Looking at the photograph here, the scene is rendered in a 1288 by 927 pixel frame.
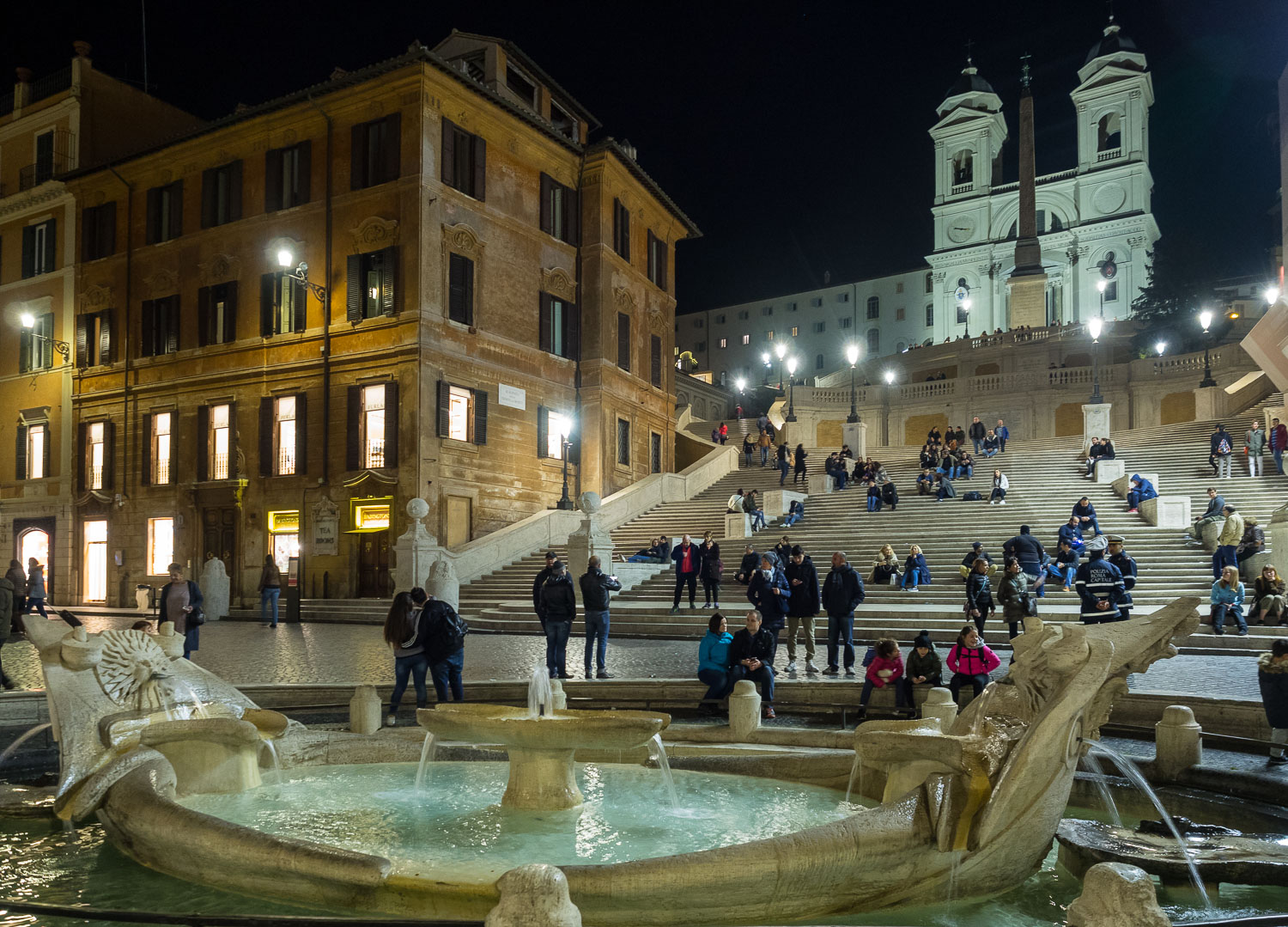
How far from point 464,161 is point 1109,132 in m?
62.3

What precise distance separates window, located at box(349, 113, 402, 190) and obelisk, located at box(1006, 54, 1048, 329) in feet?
127

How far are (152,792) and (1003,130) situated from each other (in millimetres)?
86573

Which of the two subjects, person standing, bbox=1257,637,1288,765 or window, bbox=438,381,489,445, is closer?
person standing, bbox=1257,637,1288,765

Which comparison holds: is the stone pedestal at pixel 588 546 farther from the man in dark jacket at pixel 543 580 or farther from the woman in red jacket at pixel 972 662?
the woman in red jacket at pixel 972 662

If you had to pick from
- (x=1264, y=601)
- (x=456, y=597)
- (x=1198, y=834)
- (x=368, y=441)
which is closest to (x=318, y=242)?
(x=368, y=441)

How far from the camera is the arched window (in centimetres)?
7344

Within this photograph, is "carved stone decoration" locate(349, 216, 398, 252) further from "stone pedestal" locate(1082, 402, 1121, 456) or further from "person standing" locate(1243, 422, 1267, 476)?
"stone pedestal" locate(1082, 402, 1121, 456)

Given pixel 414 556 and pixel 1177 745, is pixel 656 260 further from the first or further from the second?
pixel 1177 745

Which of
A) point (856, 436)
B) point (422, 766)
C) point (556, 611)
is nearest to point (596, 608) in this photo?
point (556, 611)

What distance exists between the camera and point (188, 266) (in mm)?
30031

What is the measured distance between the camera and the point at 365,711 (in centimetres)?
856

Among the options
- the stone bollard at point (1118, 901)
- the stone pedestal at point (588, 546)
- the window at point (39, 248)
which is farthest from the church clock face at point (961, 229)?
the stone bollard at point (1118, 901)

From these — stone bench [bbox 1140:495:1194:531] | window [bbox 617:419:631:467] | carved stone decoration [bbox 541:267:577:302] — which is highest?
carved stone decoration [bbox 541:267:577:302]

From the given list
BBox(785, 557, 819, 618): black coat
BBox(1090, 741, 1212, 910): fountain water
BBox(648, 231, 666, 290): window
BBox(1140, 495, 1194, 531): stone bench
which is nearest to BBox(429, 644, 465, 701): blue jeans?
BBox(785, 557, 819, 618): black coat
